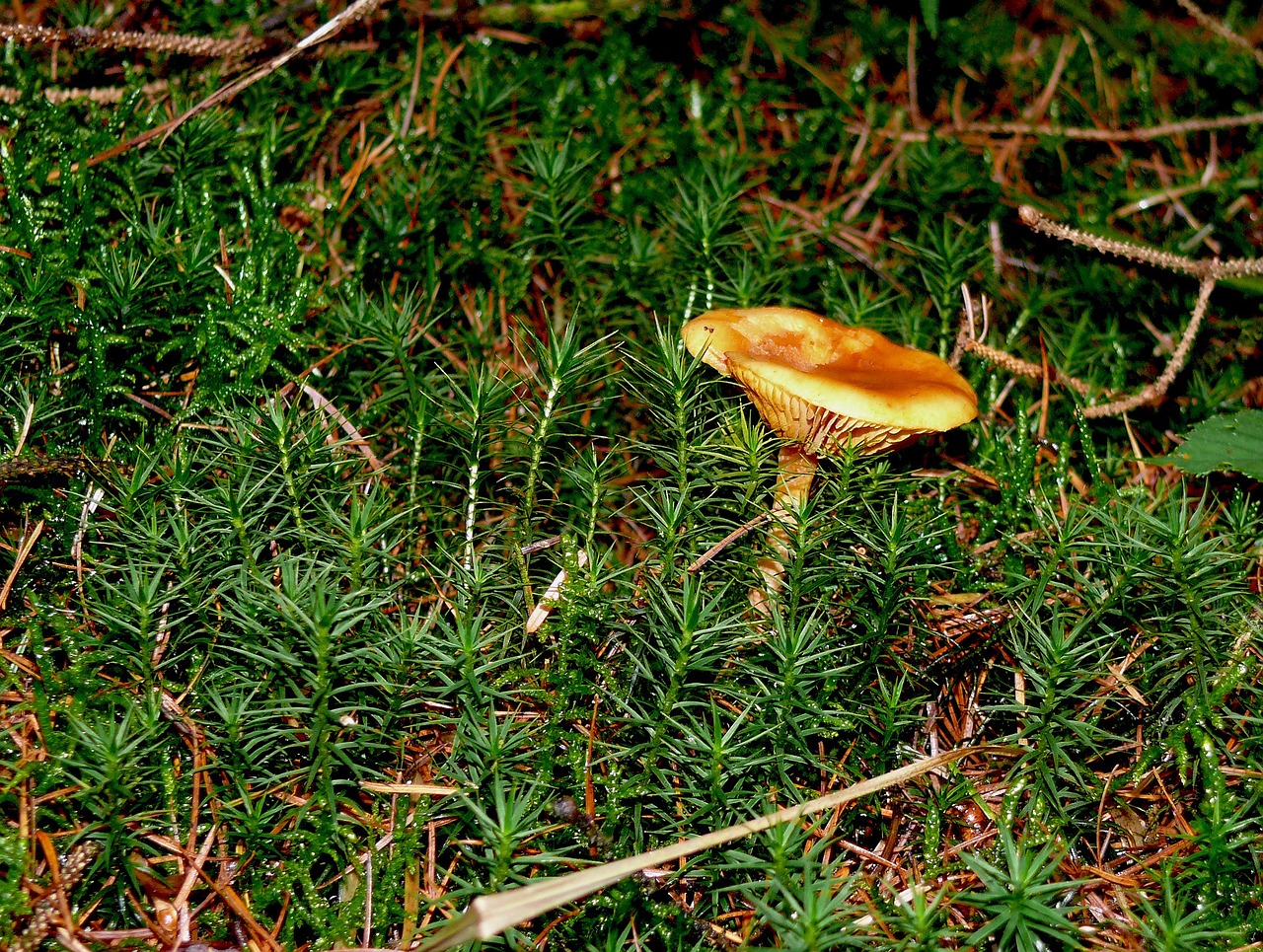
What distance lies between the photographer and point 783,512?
2348 millimetres

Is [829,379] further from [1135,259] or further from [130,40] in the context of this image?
[130,40]

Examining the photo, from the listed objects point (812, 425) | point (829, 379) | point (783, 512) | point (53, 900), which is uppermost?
point (829, 379)

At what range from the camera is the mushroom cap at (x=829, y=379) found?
2006 millimetres

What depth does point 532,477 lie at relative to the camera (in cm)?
226

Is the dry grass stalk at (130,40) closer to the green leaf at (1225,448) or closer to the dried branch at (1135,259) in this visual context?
the dried branch at (1135,259)

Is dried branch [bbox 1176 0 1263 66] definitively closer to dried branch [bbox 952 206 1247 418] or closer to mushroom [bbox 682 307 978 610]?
dried branch [bbox 952 206 1247 418]

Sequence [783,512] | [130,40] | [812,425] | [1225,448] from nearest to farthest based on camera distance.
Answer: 1. [812,425]
2. [783,512]
3. [1225,448]
4. [130,40]

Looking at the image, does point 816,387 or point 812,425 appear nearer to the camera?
point 816,387

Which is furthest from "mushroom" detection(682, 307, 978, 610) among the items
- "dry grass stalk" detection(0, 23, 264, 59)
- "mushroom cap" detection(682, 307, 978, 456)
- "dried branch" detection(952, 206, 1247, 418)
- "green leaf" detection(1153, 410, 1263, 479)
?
"dry grass stalk" detection(0, 23, 264, 59)

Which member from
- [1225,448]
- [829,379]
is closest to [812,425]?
[829,379]

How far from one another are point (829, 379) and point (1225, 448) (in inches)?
47.9

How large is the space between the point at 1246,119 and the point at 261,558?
3579 millimetres

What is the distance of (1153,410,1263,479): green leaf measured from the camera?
2438 millimetres

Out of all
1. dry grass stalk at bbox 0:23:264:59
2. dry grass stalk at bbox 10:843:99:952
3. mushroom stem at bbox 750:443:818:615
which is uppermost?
dry grass stalk at bbox 0:23:264:59
